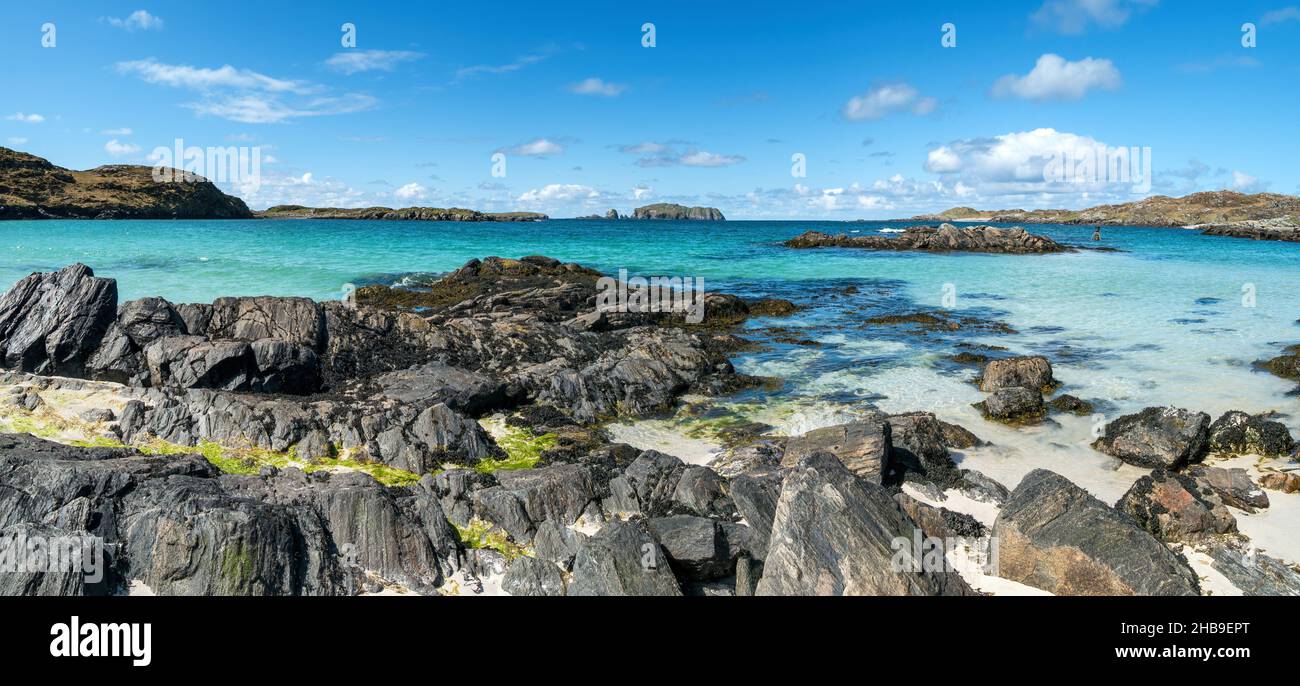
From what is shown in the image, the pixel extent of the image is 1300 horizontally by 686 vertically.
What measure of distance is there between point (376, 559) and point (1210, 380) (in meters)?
23.4

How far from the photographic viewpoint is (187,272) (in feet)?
154

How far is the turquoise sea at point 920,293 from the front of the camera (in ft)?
65.1

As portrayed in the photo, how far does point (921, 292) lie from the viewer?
42344 mm

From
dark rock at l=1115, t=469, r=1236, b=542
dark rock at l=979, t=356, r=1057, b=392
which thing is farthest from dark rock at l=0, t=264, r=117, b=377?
dark rock at l=979, t=356, r=1057, b=392

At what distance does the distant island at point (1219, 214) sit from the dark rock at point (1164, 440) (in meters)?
116

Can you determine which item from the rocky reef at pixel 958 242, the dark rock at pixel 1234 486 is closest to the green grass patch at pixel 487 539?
the dark rock at pixel 1234 486

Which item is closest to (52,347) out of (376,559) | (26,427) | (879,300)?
(26,427)

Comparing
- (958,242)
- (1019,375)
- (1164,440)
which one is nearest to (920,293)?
(1019,375)

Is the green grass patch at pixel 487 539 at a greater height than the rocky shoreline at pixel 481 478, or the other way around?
the rocky shoreline at pixel 481 478

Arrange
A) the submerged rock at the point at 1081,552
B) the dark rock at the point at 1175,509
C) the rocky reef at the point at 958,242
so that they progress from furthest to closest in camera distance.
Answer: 1. the rocky reef at the point at 958,242
2. the dark rock at the point at 1175,509
3. the submerged rock at the point at 1081,552

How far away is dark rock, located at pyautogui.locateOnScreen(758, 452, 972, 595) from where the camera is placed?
7.80 meters

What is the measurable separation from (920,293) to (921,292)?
58 centimetres

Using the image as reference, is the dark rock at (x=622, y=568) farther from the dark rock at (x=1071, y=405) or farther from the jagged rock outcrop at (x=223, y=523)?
the dark rock at (x=1071, y=405)

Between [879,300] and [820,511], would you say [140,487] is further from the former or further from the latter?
[879,300]
